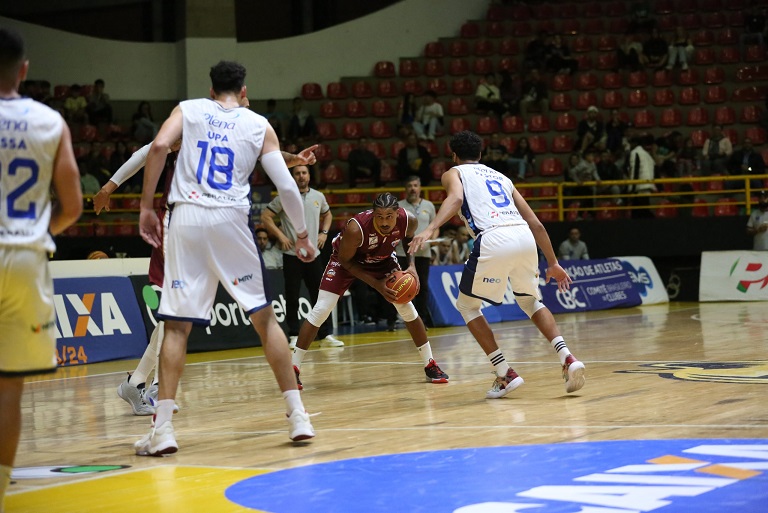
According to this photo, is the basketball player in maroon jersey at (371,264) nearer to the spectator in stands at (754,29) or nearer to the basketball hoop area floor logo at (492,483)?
the basketball hoop area floor logo at (492,483)

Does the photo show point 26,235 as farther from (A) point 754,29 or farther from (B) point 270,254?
(A) point 754,29

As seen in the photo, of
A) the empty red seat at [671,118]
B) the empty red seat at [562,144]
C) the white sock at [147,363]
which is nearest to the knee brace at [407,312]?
the white sock at [147,363]

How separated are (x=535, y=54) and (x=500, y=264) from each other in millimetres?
18214

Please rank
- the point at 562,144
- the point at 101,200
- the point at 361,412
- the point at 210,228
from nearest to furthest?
the point at 210,228 → the point at 101,200 → the point at 361,412 → the point at 562,144

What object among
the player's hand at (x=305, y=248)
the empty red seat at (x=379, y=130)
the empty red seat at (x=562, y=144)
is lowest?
the player's hand at (x=305, y=248)

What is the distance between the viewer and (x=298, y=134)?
22.7m

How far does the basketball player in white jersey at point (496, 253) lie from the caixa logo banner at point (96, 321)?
5.68 meters

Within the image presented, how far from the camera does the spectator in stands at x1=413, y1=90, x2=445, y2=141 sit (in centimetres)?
2347

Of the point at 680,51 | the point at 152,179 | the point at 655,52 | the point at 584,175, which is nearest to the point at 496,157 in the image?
the point at 584,175

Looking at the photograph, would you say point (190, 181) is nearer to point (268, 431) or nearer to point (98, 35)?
point (268, 431)

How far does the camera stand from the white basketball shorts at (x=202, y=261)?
5.97 meters

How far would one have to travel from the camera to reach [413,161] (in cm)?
2188

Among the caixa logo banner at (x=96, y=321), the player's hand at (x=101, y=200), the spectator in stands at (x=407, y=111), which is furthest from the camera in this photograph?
the spectator in stands at (x=407, y=111)

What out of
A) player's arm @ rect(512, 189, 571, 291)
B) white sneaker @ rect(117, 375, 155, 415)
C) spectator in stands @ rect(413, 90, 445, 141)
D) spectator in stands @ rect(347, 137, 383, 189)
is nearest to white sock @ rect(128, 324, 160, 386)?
white sneaker @ rect(117, 375, 155, 415)
